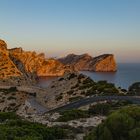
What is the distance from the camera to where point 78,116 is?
29953 millimetres

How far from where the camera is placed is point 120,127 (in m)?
16.1

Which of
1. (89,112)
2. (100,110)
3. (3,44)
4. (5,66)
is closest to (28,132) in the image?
(89,112)

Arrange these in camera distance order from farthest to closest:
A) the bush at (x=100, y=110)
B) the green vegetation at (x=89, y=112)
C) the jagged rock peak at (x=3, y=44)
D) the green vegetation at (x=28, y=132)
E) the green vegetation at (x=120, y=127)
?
the jagged rock peak at (x=3, y=44) → the bush at (x=100, y=110) → the green vegetation at (x=89, y=112) → the green vegetation at (x=28, y=132) → the green vegetation at (x=120, y=127)

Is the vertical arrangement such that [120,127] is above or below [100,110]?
above

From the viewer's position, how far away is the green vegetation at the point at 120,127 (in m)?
16.0

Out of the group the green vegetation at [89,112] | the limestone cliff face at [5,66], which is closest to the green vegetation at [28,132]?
the green vegetation at [89,112]

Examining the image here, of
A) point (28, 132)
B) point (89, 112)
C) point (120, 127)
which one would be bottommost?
point (89, 112)

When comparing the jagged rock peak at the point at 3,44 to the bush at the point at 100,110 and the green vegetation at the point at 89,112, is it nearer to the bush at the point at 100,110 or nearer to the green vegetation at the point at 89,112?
the green vegetation at the point at 89,112

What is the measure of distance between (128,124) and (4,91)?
63.6 meters

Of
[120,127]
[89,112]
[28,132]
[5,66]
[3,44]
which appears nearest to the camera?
[120,127]

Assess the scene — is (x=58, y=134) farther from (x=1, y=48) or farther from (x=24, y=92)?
(x=1, y=48)

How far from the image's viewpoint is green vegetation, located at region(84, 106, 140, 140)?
1595cm

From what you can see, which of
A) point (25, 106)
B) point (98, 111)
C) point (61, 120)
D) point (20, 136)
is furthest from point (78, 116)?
point (25, 106)

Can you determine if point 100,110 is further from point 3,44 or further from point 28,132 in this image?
point 3,44
